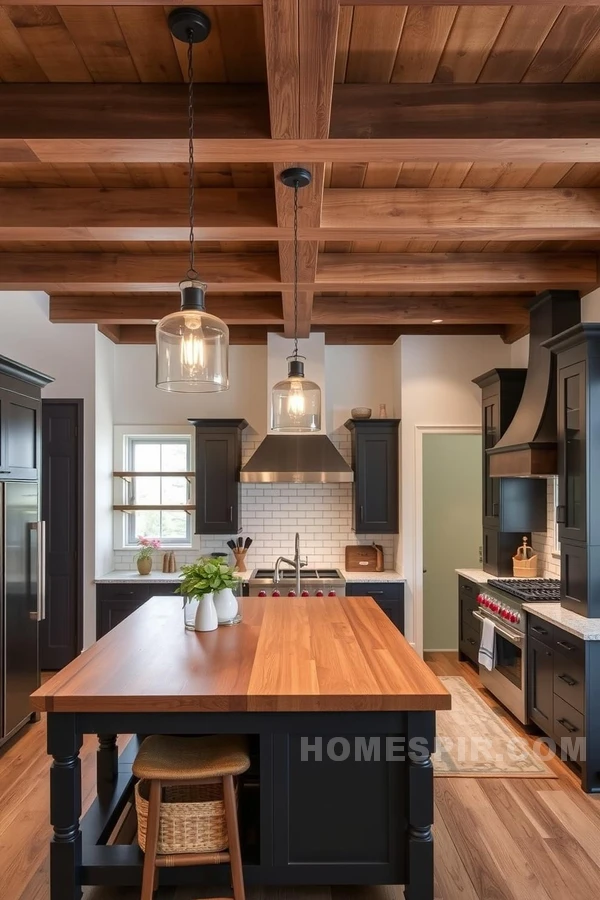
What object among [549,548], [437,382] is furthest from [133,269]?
[549,548]

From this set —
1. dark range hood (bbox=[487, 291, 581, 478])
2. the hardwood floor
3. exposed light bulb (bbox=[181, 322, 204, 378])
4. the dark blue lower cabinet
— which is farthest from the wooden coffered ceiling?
the hardwood floor

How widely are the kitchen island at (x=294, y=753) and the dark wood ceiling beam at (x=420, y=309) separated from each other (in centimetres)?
353

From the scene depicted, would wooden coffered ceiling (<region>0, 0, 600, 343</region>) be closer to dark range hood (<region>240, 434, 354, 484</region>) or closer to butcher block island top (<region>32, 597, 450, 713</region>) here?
dark range hood (<region>240, 434, 354, 484</region>)

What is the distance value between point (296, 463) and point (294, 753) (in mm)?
3514

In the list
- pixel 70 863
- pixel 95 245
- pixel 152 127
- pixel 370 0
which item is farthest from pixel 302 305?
pixel 70 863

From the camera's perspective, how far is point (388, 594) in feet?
18.7

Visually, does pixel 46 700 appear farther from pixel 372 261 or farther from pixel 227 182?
pixel 372 261

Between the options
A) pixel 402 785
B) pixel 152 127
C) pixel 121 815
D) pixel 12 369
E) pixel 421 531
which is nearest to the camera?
pixel 402 785

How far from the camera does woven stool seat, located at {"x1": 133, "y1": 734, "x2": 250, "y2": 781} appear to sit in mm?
2213

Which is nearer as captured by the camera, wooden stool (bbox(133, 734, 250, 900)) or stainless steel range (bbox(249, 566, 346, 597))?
wooden stool (bbox(133, 734, 250, 900))

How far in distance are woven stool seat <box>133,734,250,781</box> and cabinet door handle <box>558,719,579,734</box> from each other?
6.71ft

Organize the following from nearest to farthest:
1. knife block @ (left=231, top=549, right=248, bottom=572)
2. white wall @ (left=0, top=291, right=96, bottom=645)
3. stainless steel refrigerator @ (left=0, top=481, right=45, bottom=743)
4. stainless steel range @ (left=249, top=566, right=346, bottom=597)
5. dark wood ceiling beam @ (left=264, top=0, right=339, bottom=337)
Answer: dark wood ceiling beam @ (left=264, top=0, right=339, bottom=337)
stainless steel refrigerator @ (left=0, top=481, right=45, bottom=743)
stainless steel range @ (left=249, top=566, right=346, bottom=597)
white wall @ (left=0, top=291, right=96, bottom=645)
knife block @ (left=231, top=549, right=248, bottom=572)

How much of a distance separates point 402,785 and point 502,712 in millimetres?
2616

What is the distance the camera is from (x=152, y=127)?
246 centimetres
